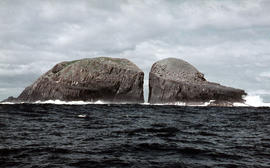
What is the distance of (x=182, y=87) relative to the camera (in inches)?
2822

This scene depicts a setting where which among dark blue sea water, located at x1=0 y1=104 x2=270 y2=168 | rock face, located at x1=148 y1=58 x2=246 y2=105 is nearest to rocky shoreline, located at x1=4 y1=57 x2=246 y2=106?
rock face, located at x1=148 y1=58 x2=246 y2=105

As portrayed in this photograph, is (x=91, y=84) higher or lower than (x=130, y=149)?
higher

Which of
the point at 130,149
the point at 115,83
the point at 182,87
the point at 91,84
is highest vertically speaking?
the point at 115,83

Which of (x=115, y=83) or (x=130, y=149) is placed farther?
(x=115, y=83)

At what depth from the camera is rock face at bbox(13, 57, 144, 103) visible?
7638 cm

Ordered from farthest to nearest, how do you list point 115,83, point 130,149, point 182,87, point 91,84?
point 115,83, point 91,84, point 182,87, point 130,149

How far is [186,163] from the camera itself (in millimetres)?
9484

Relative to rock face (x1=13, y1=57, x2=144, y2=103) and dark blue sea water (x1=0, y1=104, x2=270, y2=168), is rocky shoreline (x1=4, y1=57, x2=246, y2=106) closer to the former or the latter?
rock face (x1=13, y1=57, x2=144, y2=103)

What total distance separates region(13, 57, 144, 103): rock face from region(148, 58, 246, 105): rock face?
17.5 feet

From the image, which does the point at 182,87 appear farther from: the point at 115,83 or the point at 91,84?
the point at 91,84

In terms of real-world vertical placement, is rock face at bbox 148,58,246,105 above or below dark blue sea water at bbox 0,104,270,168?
above

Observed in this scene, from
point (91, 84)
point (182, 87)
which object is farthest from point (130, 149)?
point (91, 84)

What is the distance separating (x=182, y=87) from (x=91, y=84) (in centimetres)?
2611

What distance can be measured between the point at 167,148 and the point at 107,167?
385cm
